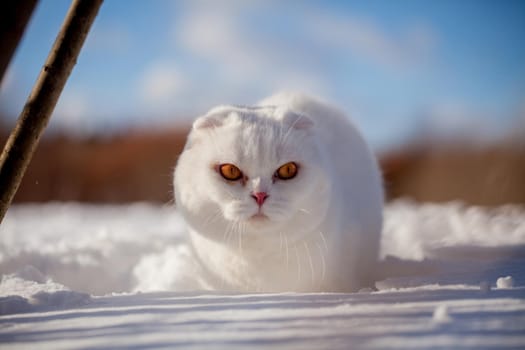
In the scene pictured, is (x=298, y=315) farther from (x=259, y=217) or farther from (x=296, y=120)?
(x=296, y=120)

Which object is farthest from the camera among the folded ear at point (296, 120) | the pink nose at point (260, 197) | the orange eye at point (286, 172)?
the folded ear at point (296, 120)

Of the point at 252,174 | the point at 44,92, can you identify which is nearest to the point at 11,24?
the point at 44,92

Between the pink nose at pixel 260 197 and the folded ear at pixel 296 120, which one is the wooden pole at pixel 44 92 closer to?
the pink nose at pixel 260 197

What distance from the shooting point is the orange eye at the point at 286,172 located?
5.88ft

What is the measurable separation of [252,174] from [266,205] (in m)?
0.15

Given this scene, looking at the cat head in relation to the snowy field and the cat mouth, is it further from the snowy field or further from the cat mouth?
the snowy field

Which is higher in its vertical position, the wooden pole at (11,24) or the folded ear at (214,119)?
the folded ear at (214,119)

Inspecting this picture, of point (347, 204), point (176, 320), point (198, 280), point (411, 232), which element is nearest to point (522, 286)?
point (347, 204)

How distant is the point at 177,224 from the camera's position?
453cm

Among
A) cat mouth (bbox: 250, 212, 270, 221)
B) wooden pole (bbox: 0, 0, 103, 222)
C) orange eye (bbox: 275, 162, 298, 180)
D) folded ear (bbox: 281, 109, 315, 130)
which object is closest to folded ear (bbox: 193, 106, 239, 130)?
folded ear (bbox: 281, 109, 315, 130)

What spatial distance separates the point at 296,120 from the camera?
193cm

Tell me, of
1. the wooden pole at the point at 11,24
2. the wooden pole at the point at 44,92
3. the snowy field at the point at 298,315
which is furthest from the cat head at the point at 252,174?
the wooden pole at the point at 11,24

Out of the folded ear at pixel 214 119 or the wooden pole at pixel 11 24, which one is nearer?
the wooden pole at pixel 11 24

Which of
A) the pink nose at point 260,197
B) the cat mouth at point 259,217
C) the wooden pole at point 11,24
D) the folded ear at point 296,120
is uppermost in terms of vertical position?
the folded ear at point 296,120
